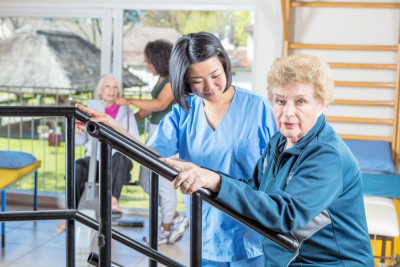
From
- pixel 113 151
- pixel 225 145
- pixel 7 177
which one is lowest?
pixel 7 177

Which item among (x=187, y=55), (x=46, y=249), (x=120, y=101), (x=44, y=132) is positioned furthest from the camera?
(x=44, y=132)

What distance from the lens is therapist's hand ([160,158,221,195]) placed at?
100 centimetres

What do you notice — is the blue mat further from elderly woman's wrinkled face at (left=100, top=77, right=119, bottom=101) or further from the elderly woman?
elderly woman's wrinkled face at (left=100, top=77, right=119, bottom=101)

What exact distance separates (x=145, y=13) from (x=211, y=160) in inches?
122

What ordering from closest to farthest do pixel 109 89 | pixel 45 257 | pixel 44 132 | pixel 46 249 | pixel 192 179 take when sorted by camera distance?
pixel 192 179 → pixel 45 257 → pixel 46 249 → pixel 109 89 → pixel 44 132

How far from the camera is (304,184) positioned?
1.09 m

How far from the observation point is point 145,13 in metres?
4.57

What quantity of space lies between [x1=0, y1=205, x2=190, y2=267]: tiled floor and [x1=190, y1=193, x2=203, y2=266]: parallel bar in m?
2.42

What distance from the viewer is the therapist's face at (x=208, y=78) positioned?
5.50 feet

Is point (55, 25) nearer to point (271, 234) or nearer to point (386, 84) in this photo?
point (386, 84)

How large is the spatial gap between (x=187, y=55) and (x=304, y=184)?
0.73m

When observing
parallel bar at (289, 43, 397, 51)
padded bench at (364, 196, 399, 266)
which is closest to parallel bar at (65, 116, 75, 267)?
padded bench at (364, 196, 399, 266)

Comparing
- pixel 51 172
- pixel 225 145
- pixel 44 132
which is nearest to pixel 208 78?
pixel 225 145

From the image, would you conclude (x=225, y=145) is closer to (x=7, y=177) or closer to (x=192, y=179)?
Result: (x=192, y=179)
